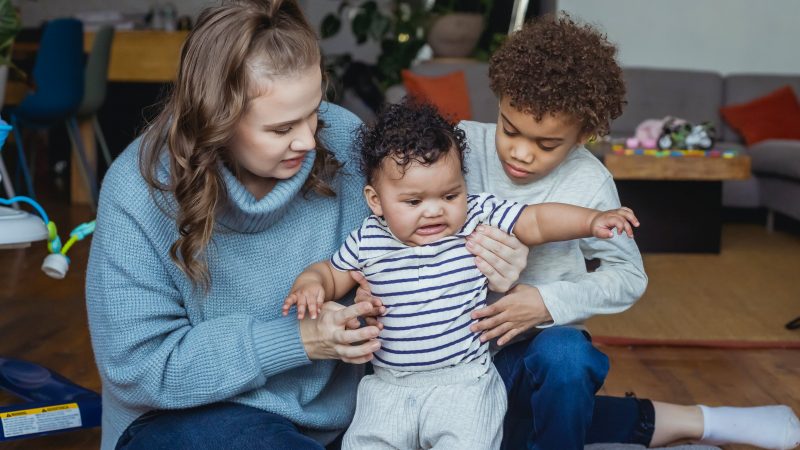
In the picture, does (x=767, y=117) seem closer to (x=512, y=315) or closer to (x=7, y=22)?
(x=7, y=22)

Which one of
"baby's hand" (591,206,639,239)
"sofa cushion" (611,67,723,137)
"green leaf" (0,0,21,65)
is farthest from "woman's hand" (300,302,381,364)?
"sofa cushion" (611,67,723,137)

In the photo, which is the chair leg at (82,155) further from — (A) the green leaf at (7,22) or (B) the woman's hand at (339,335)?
(B) the woman's hand at (339,335)

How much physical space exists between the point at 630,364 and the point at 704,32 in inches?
155

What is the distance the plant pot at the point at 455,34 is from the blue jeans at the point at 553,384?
14.3ft

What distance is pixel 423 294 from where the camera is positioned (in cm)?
149

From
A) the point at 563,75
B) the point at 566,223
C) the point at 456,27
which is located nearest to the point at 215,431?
the point at 566,223

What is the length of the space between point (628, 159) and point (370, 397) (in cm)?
284

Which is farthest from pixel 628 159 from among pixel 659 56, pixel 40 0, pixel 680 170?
pixel 40 0

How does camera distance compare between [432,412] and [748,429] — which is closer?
[432,412]

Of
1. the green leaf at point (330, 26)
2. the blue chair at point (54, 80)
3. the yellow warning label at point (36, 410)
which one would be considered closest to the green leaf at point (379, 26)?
the green leaf at point (330, 26)

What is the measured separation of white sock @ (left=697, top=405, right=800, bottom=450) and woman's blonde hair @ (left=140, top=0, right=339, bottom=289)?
1.08 metres

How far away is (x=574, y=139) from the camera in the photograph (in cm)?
164

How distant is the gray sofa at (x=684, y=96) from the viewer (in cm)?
511

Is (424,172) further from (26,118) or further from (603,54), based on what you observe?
(26,118)
